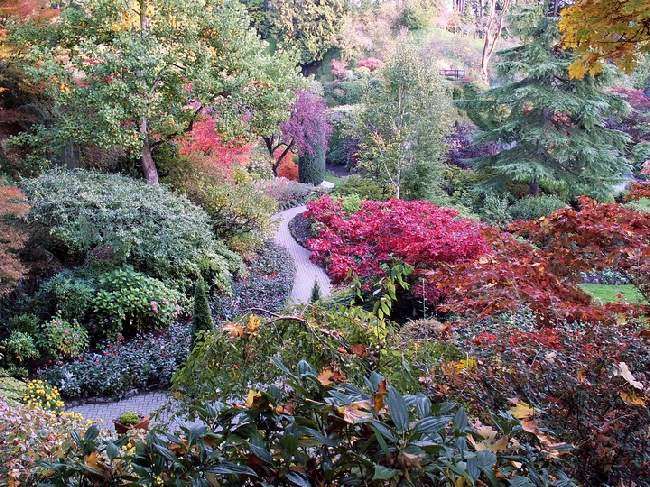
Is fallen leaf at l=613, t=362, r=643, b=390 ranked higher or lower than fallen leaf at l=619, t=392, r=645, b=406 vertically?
higher

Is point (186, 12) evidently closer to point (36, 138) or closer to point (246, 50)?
point (246, 50)

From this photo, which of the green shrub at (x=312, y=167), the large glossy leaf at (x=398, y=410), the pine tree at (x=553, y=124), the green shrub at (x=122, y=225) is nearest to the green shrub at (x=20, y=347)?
the green shrub at (x=122, y=225)

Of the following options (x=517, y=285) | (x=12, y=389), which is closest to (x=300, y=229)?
(x=12, y=389)

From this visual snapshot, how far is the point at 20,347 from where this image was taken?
276 inches

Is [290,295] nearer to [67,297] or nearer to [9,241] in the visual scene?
[67,297]

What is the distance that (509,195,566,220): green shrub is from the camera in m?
15.1

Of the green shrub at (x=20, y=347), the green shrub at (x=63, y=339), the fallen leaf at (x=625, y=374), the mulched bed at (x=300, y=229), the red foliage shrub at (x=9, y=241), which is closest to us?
the fallen leaf at (x=625, y=374)

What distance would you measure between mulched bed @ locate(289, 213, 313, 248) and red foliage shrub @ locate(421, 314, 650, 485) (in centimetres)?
1208

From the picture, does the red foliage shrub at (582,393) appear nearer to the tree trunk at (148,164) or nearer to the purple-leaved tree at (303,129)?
the tree trunk at (148,164)

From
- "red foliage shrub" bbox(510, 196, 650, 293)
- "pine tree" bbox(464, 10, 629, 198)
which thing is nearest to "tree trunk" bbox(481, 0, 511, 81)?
"pine tree" bbox(464, 10, 629, 198)

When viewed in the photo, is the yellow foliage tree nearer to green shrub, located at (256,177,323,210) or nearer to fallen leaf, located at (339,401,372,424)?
fallen leaf, located at (339,401,372,424)

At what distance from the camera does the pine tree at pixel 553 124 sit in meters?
15.4

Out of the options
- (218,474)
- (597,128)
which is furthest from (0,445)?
(597,128)

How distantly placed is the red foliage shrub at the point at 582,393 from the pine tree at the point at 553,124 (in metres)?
13.8
